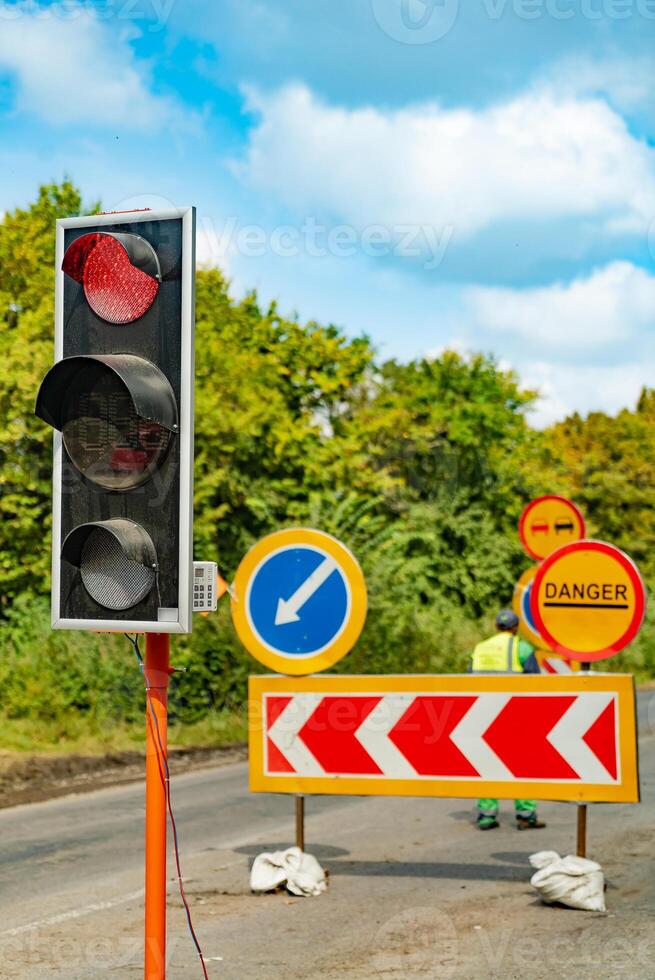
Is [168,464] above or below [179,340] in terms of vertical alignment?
below

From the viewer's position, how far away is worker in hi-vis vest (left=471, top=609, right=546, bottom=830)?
1030 cm

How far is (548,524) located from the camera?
13.9m

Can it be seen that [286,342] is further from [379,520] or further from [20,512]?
[20,512]

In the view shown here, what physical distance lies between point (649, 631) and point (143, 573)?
101ft

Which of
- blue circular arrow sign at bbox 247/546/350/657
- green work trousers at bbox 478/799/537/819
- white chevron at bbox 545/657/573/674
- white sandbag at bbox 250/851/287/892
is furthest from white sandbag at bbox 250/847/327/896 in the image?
white chevron at bbox 545/657/573/674

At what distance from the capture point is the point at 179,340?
393 centimetres

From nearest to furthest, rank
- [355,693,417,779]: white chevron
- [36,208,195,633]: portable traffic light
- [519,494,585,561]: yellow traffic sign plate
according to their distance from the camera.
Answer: [36,208,195,633]: portable traffic light, [355,693,417,779]: white chevron, [519,494,585,561]: yellow traffic sign plate

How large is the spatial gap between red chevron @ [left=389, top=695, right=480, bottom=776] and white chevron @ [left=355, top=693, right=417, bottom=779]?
0.10 feet

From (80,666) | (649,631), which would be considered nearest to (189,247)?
(80,666)

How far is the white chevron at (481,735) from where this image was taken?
7398 millimetres

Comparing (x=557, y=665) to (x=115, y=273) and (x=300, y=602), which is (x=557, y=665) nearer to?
(x=300, y=602)

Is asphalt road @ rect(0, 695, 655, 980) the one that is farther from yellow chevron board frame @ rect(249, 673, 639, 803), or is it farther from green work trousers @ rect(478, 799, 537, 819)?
yellow chevron board frame @ rect(249, 673, 639, 803)

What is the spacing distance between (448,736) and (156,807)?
3785 mm

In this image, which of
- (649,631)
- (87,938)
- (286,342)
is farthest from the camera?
(649,631)
